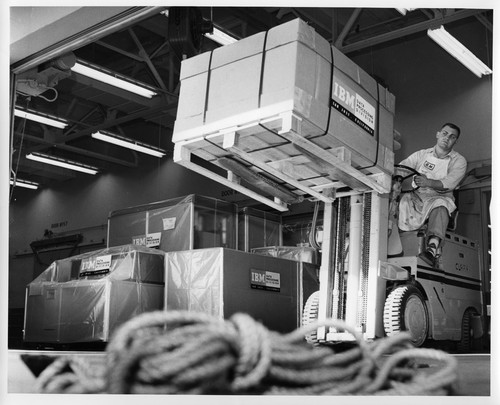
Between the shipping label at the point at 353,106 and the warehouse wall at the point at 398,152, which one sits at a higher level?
the warehouse wall at the point at 398,152

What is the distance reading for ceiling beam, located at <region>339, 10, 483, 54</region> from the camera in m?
8.51

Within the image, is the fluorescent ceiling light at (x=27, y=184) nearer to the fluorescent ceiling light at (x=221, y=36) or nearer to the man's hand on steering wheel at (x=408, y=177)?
the fluorescent ceiling light at (x=221, y=36)

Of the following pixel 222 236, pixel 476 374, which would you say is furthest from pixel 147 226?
pixel 476 374

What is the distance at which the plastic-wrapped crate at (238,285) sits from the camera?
6.15 m

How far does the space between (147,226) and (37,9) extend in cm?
326

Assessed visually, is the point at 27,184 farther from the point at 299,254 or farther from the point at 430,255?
the point at 430,255

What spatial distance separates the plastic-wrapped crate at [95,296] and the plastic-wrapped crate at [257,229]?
58.5 inches

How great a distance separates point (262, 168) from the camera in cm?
526

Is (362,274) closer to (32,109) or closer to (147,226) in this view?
(147,226)

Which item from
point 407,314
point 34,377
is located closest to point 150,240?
point 407,314

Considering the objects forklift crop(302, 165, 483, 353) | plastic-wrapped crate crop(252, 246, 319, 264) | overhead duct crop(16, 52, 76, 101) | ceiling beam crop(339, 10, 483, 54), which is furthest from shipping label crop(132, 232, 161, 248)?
ceiling beam crop(339, 10, 483, 54)

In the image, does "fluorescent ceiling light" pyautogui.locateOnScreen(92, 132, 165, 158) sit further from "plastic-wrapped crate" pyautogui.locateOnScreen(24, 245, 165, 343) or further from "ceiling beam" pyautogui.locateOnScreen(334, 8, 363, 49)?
"plastic-wrapped crate" pyautogui.locateOnScreen(24, 245, 165, 343)

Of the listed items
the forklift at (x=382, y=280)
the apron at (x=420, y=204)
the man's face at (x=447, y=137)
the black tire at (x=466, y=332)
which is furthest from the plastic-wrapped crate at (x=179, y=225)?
the black tire at (x=466, y=332)

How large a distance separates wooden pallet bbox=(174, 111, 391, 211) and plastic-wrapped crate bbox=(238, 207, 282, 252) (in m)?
2.29
